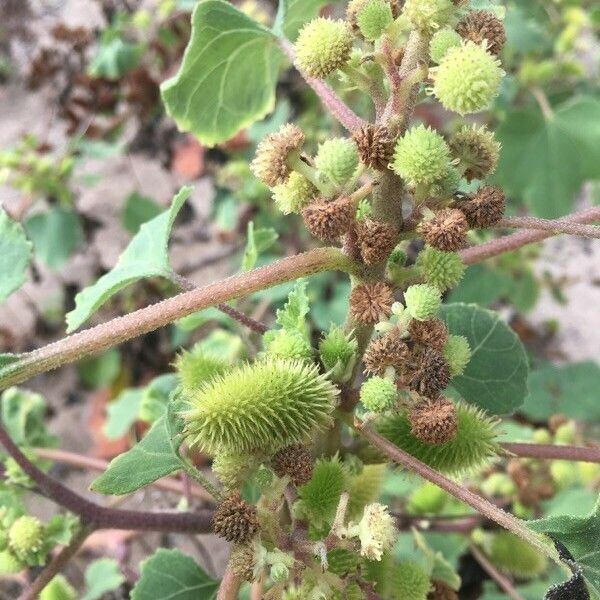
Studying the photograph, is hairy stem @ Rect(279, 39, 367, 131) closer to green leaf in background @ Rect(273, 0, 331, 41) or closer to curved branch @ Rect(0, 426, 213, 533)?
green leaf in background @ Rect(273, 0, 331, 41)

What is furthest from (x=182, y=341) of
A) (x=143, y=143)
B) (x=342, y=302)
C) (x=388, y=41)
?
(x=388, y=41)

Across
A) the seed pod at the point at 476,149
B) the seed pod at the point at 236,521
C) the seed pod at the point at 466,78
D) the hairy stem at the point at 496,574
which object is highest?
the seed pod at the point at 466,78

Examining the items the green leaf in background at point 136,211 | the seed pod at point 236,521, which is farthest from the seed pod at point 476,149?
the green leaf in background at point 136,211

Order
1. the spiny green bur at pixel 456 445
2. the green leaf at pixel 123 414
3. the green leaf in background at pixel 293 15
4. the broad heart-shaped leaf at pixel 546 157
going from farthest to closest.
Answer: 1. the broad heart-shaped leaf at pixel 546 157
2. the green leaf at pixel 123 414
3. the green leaf in background at pixel 293 15
4. the spiny green bur at pixel 456 445

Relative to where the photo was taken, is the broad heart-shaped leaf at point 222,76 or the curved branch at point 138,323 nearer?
the curved branch at point 138,323

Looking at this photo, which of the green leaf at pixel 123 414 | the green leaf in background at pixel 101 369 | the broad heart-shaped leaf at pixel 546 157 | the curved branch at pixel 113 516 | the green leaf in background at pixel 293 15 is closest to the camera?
the curved branch at pixel 113 516

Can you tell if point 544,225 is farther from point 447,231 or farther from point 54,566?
point 54,566

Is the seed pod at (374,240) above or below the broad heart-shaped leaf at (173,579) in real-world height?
above

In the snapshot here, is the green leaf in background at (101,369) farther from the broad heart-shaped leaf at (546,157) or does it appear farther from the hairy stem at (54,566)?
the hairy stem at (54,566)
